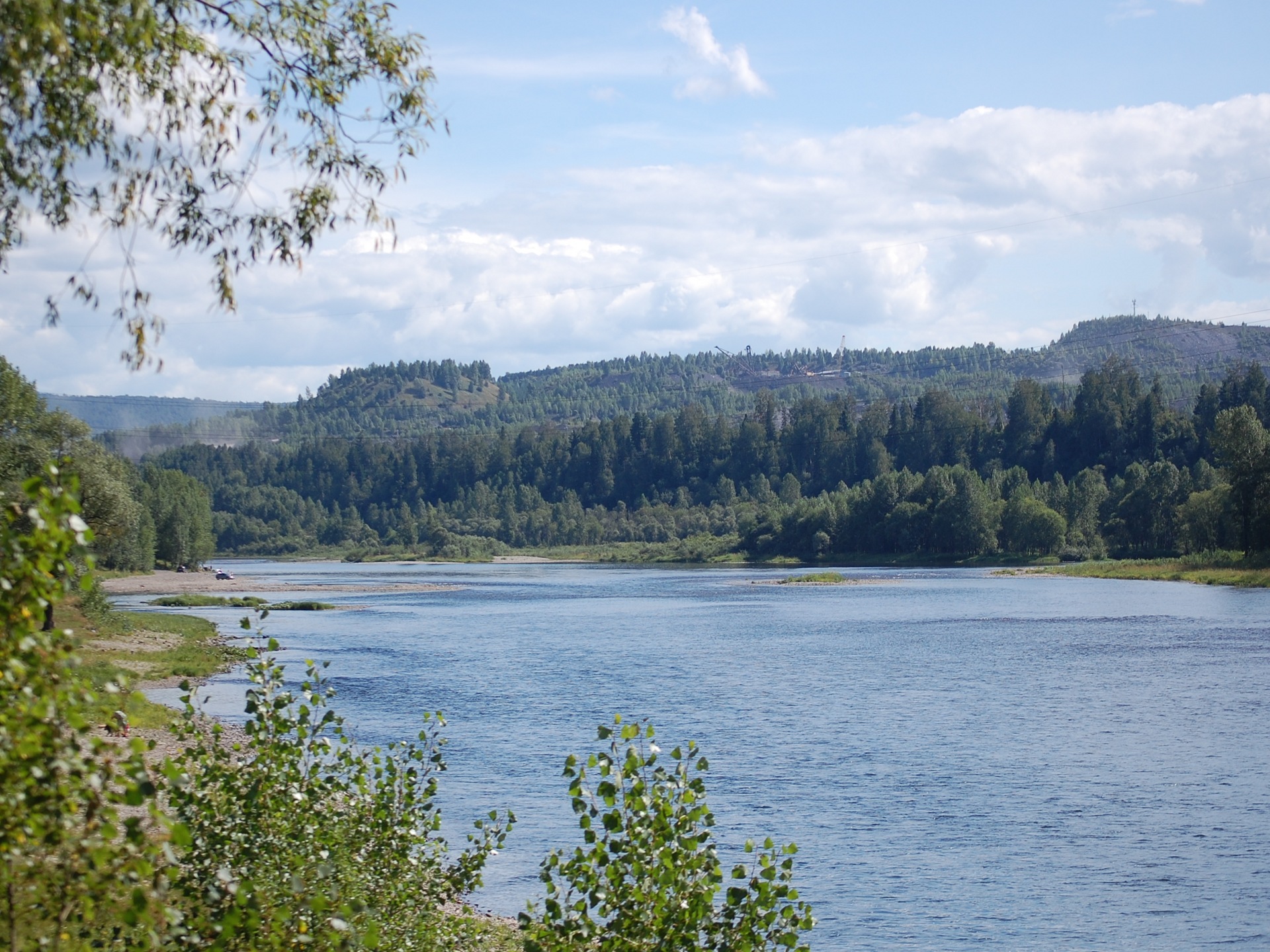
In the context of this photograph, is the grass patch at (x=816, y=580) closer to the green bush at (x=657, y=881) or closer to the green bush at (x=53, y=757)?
the green bush at (x=657, y=881)

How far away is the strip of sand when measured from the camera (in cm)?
11588

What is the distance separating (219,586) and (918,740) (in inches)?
3935

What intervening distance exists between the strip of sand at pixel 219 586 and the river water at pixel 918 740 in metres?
36.7

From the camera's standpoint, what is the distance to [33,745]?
6547mm

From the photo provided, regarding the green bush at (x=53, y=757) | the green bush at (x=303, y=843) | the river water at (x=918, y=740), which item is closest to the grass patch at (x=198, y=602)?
the river water at (x=918, y=740)

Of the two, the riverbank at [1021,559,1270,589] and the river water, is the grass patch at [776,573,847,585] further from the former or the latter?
the river water

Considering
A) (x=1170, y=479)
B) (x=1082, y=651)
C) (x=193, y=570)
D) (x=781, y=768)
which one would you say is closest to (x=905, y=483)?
(x=1170, y=479)

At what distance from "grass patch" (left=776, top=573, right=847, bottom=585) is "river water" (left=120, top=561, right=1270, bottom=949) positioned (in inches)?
1753

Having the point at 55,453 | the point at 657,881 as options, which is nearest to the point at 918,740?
the point at 657,881

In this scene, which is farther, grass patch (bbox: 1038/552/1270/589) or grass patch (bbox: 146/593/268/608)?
grass patch (bbox: 1038/552/1270/589)

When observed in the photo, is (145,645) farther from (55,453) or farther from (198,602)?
(198,602)

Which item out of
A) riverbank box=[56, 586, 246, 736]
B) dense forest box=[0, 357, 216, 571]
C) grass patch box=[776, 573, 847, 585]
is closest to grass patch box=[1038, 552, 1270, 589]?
grass patch box=[776, 573, 847, 585]

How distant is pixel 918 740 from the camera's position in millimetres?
38938

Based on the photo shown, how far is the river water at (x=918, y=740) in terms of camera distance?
23531 mm
